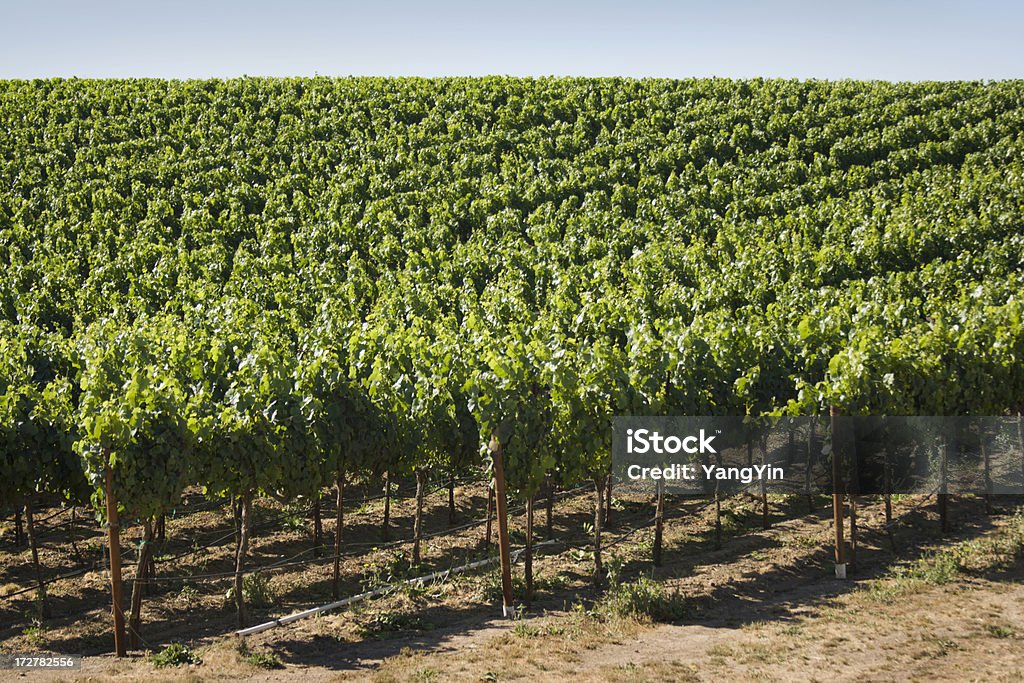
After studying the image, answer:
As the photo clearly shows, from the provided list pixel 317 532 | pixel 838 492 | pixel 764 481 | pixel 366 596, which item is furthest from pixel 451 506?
pixel 838 492

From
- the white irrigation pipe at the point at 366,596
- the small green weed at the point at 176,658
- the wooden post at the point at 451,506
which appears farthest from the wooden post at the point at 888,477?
the small green weed at the point at 176,658

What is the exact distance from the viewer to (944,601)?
1020cm

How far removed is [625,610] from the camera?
1017 centimetres

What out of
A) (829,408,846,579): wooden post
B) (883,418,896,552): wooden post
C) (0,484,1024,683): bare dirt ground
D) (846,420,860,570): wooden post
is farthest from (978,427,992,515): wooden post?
(829,408,846,579): wooden post

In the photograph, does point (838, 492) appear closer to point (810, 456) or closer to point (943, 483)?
point (810, 456)

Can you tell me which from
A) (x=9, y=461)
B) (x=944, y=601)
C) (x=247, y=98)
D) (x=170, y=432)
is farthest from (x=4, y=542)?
(x=247, y=98)

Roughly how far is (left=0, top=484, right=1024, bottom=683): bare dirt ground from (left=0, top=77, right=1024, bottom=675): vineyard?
25cm

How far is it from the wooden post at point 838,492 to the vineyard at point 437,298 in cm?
24

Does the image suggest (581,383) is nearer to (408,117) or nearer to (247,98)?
(408,117)

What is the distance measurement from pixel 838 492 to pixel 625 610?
11.2ft

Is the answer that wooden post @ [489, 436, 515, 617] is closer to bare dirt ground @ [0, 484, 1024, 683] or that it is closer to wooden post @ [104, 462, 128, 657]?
bare dirt ground @ [0, 484, 1024, 683]

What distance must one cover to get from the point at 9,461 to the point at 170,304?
1017cm

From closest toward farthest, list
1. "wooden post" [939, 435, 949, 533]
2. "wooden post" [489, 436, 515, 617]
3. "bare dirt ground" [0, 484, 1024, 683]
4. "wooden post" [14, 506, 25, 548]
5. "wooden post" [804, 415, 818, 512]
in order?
"bare dirt ground" [0, 484, 1024, 683]
"wooden post" [489, 436, 515, 617]
"wooden post" [804, 415, 818, 512]
"wooden post" [939, 435, 949, 533]
"wooden post" [14, 506, 25, 548]

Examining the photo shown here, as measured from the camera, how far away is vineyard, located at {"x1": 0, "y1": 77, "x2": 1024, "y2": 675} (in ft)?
37.9
